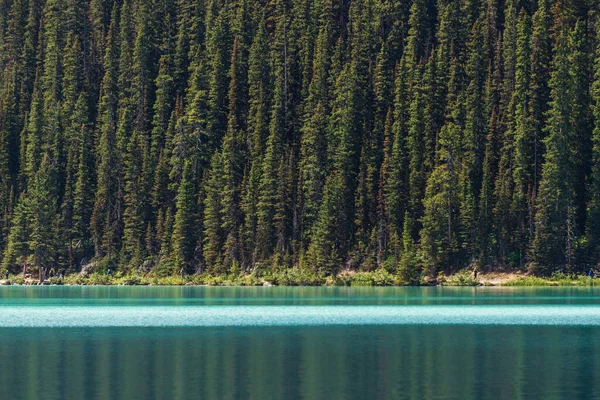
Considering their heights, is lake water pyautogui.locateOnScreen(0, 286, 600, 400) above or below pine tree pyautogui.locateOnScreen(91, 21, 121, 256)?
below

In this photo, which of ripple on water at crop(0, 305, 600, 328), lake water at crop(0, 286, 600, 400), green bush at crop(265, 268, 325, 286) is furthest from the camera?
green bush at crop(265, 268, 325, 286)

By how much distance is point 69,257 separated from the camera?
5842 inches

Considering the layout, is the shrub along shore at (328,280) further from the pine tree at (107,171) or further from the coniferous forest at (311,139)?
the pine tree at (107,171)

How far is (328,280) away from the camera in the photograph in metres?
125

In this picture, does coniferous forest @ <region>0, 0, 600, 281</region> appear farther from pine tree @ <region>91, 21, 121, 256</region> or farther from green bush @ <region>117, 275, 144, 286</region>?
green bush @ <region>117, 275, 144, 286</region>

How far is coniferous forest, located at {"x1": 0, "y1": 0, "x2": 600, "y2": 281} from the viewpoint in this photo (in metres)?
129

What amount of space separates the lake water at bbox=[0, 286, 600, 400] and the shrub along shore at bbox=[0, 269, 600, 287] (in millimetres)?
35891

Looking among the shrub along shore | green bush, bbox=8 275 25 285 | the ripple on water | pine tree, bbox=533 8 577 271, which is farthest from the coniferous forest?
the ripple on water

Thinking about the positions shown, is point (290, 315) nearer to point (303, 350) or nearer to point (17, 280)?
point (303, 350)

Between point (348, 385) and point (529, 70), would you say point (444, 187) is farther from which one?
point (348, 385)

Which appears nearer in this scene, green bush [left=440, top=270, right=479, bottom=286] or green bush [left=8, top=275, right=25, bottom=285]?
green bush [left=440, top=270, right=479, bottom=286]

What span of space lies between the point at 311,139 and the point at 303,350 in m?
98.9

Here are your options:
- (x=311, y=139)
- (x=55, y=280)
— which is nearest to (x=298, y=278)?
(x=311, y=139)

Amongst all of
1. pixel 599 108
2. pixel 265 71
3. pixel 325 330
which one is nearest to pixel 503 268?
pixel 599 108
